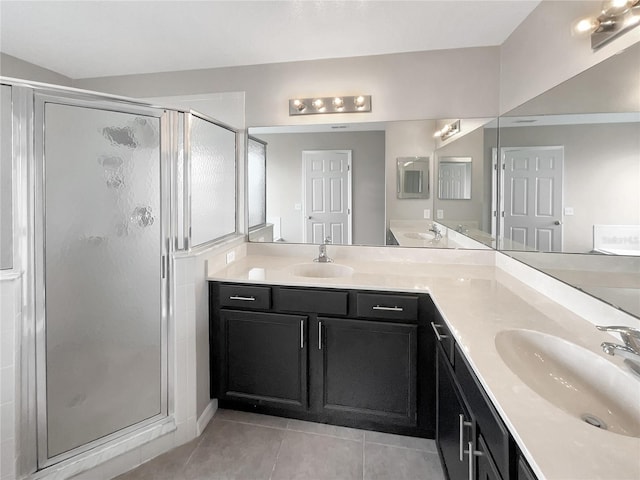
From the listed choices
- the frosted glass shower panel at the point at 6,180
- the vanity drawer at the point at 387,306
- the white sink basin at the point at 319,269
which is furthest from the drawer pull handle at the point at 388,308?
the frosted glass shower panel at the point at 6,180

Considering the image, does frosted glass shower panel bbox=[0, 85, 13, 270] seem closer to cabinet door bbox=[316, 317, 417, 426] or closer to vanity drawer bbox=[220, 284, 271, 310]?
vanity drawer bbox=[220, 284, 271, 310]

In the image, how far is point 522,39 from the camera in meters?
1.91

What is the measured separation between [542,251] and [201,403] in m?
2.06

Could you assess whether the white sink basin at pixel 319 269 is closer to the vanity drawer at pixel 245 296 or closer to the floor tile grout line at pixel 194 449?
the vanity drawer at pixel 245 296

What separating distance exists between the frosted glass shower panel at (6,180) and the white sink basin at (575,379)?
6.52 ft

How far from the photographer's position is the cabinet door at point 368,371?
180 centimetres

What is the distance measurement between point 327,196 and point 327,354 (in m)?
1.19

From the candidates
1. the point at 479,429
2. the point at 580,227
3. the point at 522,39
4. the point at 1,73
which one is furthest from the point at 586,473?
the point at 1,73

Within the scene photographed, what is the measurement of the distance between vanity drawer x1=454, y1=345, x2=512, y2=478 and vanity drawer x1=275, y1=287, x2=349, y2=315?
756 mm

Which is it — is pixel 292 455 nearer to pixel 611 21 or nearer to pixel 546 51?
pixel 611 21

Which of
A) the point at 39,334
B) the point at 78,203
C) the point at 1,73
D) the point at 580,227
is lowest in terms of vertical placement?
the point at 39,334

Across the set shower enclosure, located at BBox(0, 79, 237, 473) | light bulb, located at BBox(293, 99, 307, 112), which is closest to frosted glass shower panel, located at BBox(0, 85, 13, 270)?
shower enclosure, located at BBox(0, 79, 237, 473)

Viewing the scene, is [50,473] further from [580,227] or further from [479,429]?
[580,227]

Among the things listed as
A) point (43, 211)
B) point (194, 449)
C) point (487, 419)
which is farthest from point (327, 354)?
point (43, 211)
